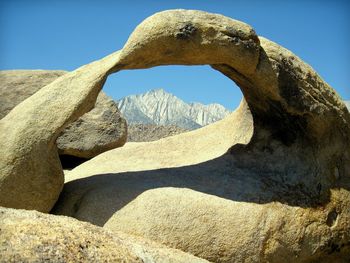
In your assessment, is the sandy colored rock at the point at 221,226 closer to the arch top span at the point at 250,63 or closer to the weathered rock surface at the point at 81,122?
the arch top span at the point at 250,63

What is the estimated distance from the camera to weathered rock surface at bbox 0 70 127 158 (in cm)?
569

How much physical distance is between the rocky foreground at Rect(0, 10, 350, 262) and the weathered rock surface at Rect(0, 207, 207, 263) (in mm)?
643

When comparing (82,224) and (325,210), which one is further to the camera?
(325,210)

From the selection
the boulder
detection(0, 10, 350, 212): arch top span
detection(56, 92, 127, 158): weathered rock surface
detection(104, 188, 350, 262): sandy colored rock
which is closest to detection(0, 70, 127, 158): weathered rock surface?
detection(56, 92, 127, 158): weathered rock surface

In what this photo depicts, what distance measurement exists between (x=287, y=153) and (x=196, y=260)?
223 centimetres

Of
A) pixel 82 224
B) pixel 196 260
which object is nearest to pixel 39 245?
pixel 82 224

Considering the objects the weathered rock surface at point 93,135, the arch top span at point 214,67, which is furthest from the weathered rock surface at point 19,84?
the arch top span at point 214,67

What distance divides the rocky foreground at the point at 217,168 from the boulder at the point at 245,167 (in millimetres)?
11

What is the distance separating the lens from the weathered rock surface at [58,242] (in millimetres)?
2088

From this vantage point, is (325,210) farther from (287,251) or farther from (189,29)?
(189,29)

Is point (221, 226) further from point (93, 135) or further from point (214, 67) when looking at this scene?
point (93, 135)

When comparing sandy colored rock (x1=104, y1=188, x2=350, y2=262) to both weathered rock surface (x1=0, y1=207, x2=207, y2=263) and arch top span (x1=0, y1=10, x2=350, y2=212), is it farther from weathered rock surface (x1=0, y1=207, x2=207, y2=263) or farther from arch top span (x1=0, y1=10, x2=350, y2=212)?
weathered rock surface (x1=0, y1=207, x2=207, y2=263)

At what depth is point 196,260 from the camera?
3.03 meters

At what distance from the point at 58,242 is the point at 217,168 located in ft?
9.00
